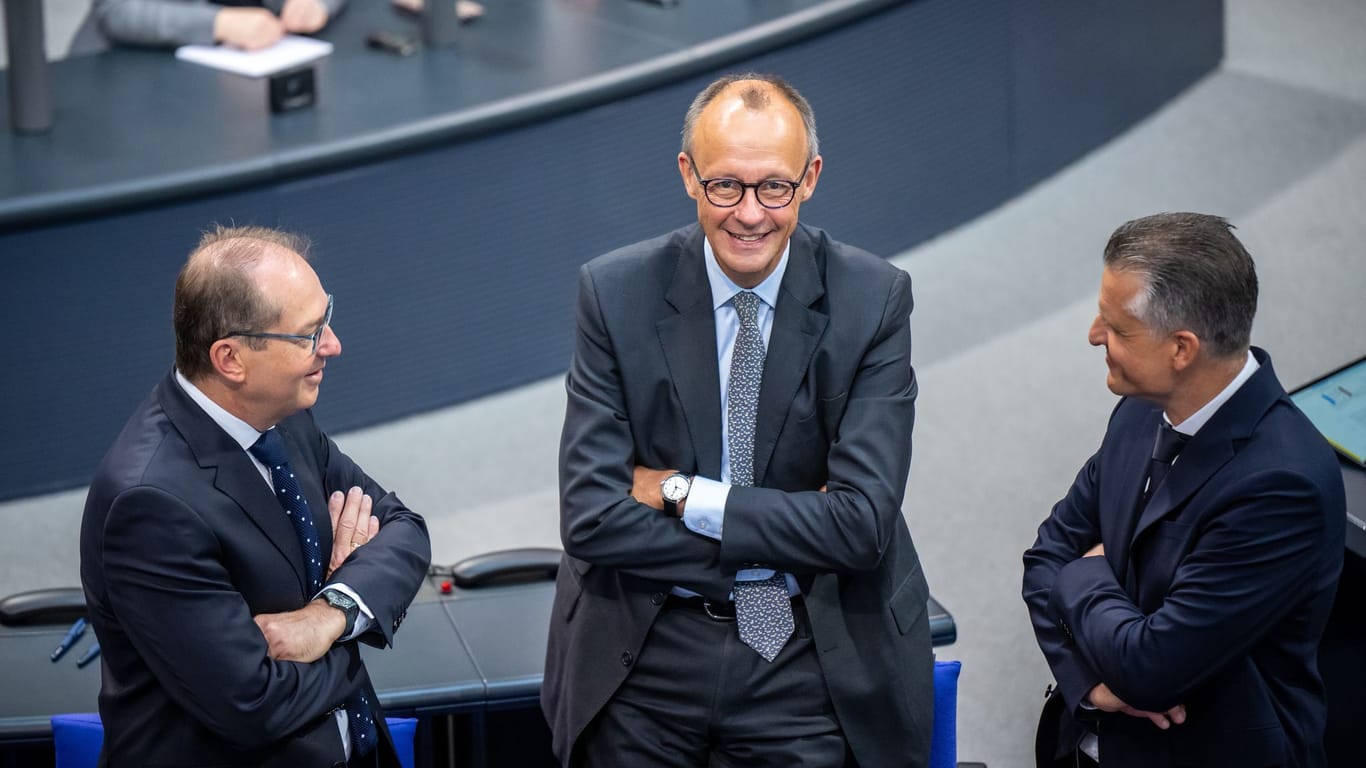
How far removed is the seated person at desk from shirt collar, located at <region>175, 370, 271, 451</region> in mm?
3114

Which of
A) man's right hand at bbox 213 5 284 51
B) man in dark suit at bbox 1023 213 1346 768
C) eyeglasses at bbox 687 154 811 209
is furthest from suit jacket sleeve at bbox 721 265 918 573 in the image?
man's right hand at bbox 213 5 284 51

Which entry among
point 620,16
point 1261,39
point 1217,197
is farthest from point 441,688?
point 1261,39

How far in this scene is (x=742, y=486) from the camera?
2.47 meters

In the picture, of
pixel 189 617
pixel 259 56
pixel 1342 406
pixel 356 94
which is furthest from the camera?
pixel 259 56

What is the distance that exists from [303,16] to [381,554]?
321cm

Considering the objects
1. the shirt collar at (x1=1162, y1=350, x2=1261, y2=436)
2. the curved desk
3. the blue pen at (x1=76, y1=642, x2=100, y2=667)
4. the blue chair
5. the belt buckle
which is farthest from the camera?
the curved desk

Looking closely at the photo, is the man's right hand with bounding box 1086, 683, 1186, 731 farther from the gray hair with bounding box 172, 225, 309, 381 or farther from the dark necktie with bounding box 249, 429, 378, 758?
the gray hair with bounding box 172, 225, 309, 381

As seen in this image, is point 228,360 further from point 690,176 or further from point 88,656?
point 88,656

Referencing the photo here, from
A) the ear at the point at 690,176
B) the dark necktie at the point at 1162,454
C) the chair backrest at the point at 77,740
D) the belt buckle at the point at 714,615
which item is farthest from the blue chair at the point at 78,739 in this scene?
the dark necktie at the point at 1162,454

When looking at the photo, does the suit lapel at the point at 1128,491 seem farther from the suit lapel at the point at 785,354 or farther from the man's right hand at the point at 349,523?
the man's right hand at the point at 349,523

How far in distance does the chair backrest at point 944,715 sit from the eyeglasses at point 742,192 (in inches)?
34.3

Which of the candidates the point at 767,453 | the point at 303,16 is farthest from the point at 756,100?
the point at 303,16

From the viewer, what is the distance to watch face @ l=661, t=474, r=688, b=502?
2465 mm

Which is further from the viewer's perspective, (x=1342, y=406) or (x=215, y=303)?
(x=1342, y=406)
